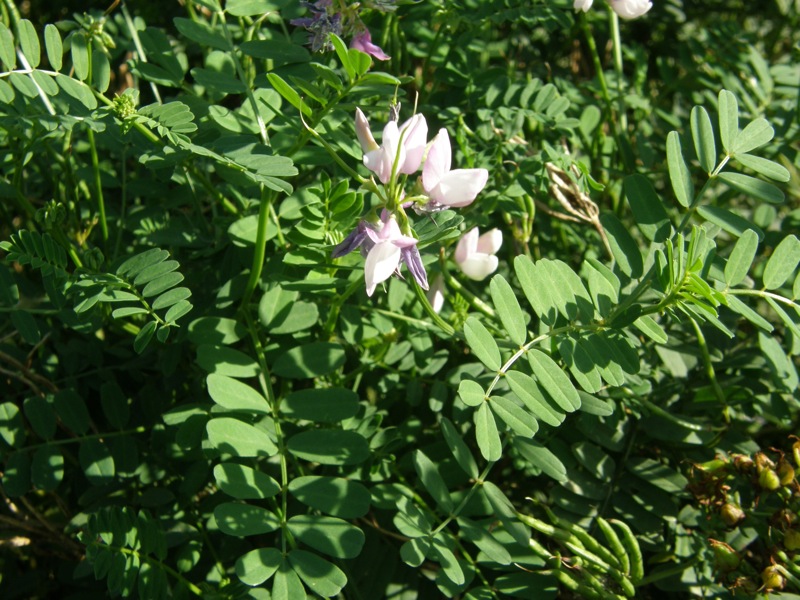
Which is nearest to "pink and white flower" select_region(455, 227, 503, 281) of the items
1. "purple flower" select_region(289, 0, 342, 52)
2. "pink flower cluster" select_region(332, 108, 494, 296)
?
"pink flower cluster" select_region(332, 108, 494, 296)

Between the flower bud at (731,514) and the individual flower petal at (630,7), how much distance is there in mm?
913

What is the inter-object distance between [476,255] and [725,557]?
2.05 ft

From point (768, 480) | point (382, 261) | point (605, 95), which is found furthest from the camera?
point (605, 95)

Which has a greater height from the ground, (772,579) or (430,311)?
(430,311)

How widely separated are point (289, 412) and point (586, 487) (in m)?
0.55

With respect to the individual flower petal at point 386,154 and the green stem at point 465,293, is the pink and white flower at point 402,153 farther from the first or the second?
the green stem at point 465,293

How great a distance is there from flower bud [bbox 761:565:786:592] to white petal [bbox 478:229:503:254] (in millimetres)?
661

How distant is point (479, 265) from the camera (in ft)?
4.60

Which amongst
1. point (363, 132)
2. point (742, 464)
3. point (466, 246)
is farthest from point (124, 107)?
point (742, 464)

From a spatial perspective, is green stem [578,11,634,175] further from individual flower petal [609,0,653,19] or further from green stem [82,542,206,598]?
green stem [82,542,206,598]

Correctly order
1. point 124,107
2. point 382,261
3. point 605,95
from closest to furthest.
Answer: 1. point 382,261
2. point 124,107
3. point 605,95

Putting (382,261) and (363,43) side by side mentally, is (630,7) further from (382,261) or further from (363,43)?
(382,261)

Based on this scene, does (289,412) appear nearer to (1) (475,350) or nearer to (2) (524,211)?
(1) (475,350)

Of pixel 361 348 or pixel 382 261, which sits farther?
pixel 361 348
